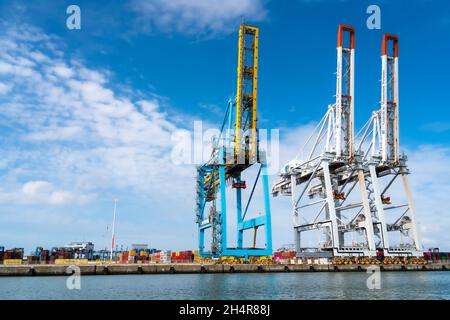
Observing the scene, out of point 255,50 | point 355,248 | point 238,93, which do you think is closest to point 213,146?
point 238,93

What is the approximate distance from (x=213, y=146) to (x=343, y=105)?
2021 centimetres

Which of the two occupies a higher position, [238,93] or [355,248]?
[238,93]

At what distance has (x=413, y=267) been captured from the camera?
56.2 metres

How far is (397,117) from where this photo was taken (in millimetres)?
62594
